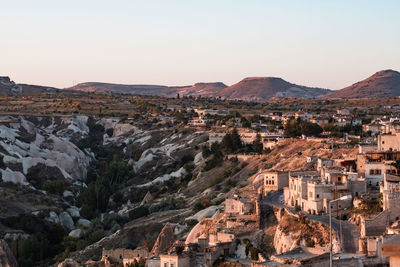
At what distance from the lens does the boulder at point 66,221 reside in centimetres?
6001

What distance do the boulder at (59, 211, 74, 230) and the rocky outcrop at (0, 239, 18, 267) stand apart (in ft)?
44.0

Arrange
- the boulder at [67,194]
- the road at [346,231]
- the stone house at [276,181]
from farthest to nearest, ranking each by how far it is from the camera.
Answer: the boulder at [67,194] < the stone house at [276,181] < the road at [346,231]

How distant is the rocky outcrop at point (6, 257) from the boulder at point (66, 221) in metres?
13.4

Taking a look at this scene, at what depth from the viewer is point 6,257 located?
45.0 metres

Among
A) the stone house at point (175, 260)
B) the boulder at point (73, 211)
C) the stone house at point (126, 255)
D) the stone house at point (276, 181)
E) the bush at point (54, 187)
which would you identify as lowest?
the boulder at point (73, 211)

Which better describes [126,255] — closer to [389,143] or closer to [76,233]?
[389,143]

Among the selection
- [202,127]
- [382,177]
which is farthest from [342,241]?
[202,127]

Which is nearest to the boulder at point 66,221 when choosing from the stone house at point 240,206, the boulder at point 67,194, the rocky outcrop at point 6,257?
the boulder at point 67,194

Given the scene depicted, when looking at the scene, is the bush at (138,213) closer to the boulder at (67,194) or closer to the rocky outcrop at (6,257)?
the rocky outcrop at (6,257)

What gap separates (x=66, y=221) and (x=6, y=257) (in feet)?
52.6

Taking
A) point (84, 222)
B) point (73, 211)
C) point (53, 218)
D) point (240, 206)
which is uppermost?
point (240, 206)

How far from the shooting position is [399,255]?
40.8ft

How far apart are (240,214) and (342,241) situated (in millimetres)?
9346

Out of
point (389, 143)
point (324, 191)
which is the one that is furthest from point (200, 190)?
point (324, 191)
